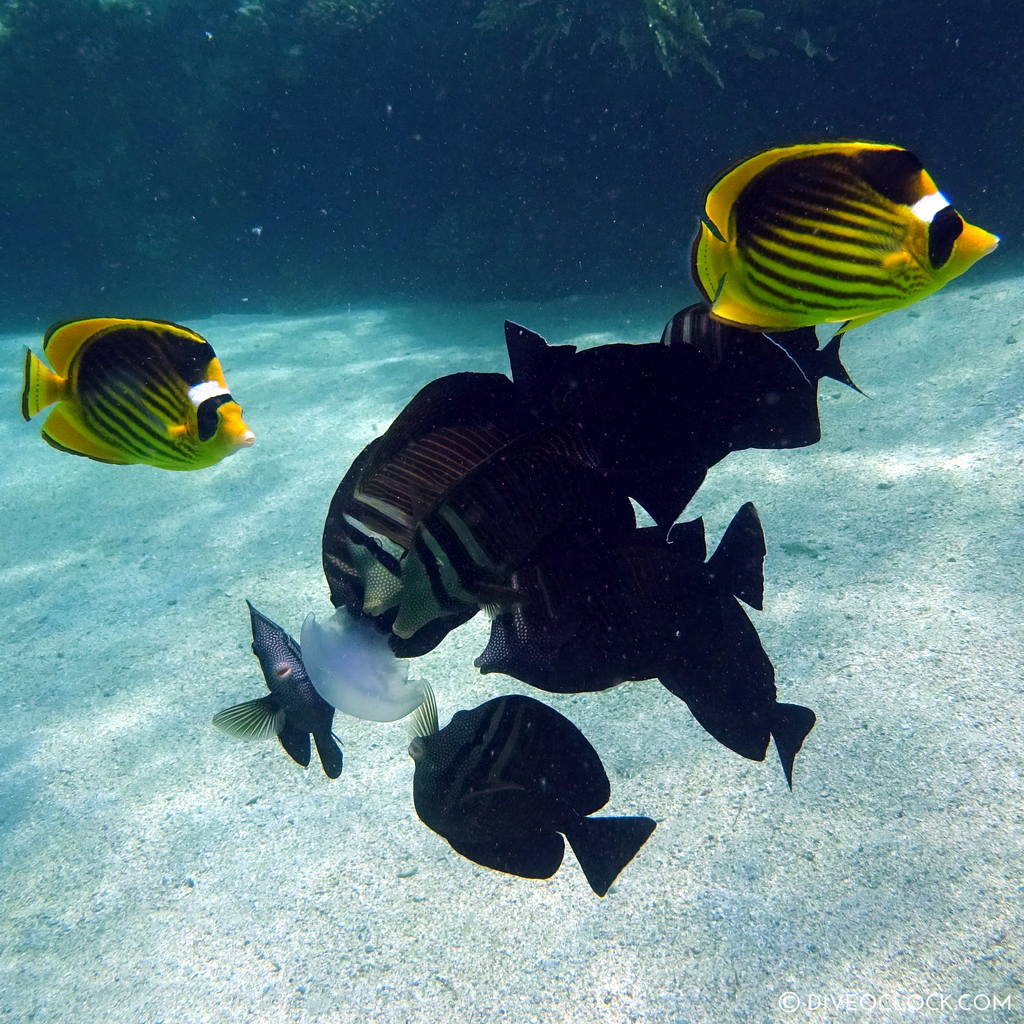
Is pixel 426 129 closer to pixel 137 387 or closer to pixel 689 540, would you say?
pixel 137 387

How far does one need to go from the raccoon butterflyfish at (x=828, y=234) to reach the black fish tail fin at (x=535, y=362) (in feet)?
0.79

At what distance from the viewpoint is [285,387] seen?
720 cm

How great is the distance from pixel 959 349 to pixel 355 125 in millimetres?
9577

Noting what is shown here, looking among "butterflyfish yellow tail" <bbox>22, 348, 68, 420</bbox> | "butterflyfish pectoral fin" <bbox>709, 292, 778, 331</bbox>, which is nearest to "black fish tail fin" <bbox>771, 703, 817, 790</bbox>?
"butterflyfish pectoral fin" <bbox>709, 292, 778, 331</bbox>

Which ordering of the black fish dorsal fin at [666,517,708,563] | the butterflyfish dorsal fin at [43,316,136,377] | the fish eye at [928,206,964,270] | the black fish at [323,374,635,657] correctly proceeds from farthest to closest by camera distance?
the butterflyfish dorsal fin at [43,316,136,377] < the black fish dorsal fin at [666,517,708,563] < the fish eye at [928,206,964,270] < the black fish at [323,374,635,657]

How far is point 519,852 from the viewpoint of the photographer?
118 cm

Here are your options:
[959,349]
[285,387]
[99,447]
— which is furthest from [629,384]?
[285,387]

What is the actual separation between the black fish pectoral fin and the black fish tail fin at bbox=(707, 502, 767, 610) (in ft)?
1.87

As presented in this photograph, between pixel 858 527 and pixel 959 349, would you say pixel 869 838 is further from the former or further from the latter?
pixel 959 349

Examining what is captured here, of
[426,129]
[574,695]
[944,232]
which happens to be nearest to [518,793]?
[944,232]

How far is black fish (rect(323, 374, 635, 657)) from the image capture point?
862 mm

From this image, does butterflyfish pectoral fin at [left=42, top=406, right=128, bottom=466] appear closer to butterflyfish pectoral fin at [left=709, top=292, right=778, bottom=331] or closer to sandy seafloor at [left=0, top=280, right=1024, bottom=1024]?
butterflyfish pectoral fin at [left=709, top=292, right=778, bottom=331]

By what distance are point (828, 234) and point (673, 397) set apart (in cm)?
35

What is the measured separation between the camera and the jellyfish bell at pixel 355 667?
0.90 m
